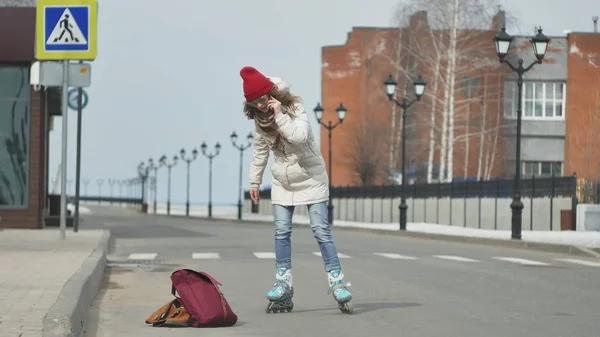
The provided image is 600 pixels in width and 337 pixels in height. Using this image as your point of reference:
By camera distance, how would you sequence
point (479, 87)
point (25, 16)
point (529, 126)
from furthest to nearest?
1. point (529, 126)
2. point (479, 87)
3. point (25, 16)

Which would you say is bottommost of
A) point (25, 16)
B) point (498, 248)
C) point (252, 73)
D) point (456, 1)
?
point (498, 248)

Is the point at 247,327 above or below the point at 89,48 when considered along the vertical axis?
below

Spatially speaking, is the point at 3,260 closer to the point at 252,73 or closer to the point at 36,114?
the point at 252,73

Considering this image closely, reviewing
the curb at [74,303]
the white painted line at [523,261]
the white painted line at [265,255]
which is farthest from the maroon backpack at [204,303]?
the white painted line at [265,255]

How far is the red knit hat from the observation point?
32.9 feet

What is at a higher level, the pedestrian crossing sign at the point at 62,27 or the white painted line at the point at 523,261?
the pedestrian crossing sign at the point at 62,27

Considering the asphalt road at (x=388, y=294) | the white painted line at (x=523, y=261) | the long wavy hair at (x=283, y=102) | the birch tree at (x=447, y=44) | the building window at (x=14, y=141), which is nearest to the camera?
the asphalt road at (x=388, y=294)

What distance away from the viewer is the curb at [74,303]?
8234mm

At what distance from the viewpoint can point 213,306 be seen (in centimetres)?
995

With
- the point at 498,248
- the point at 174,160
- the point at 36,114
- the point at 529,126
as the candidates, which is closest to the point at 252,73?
the point at 498,248

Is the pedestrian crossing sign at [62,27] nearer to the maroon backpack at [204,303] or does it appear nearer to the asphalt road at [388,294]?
the asphalt road at [388,294]

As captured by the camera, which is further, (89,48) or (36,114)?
(36,114)

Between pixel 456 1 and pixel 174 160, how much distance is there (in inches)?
2991

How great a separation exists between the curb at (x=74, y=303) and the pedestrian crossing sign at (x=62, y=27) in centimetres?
638
